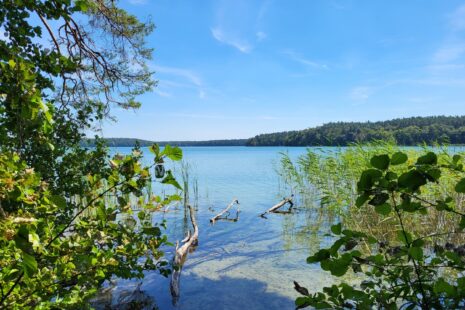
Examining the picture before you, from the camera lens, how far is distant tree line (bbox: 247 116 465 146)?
11.3 meters

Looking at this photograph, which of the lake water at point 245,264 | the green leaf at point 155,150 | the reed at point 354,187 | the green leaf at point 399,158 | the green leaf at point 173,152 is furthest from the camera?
the reed at point 354,187

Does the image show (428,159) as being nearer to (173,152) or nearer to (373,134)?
(173,152)

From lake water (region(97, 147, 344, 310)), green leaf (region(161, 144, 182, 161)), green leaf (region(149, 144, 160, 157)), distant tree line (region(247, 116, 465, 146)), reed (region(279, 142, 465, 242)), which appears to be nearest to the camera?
green leaf (region(161, 144, 182, 161))

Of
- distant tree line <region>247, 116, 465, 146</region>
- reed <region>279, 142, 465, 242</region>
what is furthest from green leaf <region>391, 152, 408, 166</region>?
distant tree line <region>247, 116, 465, 146</region>

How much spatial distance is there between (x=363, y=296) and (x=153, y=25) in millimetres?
9052

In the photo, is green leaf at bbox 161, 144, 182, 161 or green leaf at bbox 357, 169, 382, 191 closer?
green leaf at bbox 357, 169, 382, 191

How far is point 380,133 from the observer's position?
11.0 meters

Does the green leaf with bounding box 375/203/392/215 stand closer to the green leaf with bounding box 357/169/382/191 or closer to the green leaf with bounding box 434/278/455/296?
the green leaf with bounding box 357/169/382/191

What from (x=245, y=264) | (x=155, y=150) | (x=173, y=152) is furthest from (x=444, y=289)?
(x=245, y=264)

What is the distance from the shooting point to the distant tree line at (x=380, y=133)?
11294mm

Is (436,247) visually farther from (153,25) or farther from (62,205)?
(153,25)

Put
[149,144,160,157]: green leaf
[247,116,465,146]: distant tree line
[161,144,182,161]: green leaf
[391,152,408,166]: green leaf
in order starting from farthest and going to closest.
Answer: [247,116,465,146]: distant tree line < [149,144,160,157]: green leaf < [161,144,182,161]: green leaf < [391,152,408,166]: green leaf

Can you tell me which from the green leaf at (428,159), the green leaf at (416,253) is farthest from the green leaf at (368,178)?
the green leaf at (416,253)

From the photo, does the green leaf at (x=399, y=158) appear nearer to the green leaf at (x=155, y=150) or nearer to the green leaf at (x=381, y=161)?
the green leaf at (x=381, y=161)
